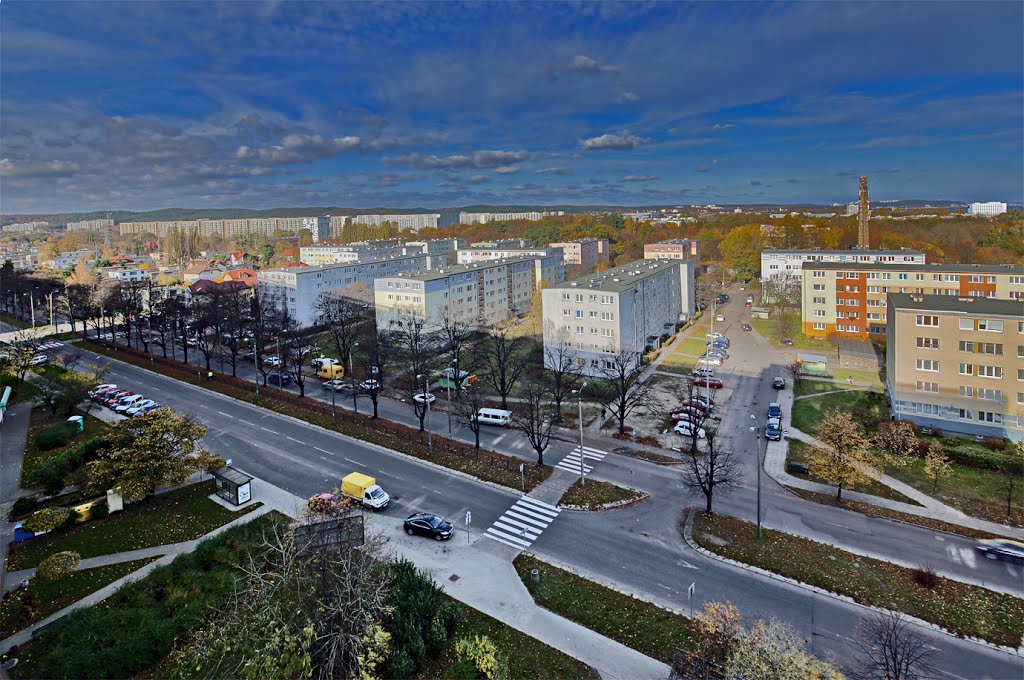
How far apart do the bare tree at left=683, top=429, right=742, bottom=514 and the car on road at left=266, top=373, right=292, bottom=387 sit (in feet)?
98.8

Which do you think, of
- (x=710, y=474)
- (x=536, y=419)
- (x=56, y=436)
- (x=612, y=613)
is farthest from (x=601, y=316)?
(x=56, y=436)

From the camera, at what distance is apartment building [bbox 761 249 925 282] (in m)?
56.9

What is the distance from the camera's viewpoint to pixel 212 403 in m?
37.2

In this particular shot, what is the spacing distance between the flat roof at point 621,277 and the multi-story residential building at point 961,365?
1853cm

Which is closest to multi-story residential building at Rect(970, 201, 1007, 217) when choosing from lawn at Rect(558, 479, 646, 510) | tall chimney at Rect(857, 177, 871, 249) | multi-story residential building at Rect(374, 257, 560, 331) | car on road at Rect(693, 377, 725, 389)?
tall chimney at Rect(857, 177, 871, 249)

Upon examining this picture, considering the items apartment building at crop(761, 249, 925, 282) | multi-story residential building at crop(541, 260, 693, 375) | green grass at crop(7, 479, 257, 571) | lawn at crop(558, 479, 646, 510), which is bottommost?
lawn at crop(558, 479, 646, 510)

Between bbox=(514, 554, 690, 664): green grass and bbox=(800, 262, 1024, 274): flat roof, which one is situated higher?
bbox=(800, 262, 1024, 274): flat roof

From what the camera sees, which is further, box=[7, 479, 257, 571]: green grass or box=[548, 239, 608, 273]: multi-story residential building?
box=[548, 239, 608, 273]: multi-story residential building

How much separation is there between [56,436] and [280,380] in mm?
14307

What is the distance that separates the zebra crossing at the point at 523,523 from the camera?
2086cm

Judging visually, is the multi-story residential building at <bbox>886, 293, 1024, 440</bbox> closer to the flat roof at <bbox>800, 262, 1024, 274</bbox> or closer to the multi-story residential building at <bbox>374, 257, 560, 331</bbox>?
the flat roof at <bbox>800, 262, 1024, 274</bbox>

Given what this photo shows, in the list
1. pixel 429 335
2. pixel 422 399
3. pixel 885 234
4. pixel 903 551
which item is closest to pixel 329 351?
pixel 429 335

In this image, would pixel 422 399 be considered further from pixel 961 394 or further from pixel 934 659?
pixel 961 394

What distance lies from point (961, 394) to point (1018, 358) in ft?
10.1
